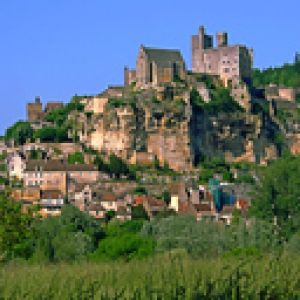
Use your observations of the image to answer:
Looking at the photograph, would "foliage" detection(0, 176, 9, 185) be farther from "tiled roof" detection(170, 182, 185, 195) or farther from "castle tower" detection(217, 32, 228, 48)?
"castle tower" detection(217, 32, 228, 48)

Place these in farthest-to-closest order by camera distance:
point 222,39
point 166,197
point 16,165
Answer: point 222,39 < point 16,165 < point 166,197

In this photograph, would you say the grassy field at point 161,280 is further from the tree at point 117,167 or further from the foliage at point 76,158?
the foliage at point 76,158

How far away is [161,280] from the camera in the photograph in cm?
2919

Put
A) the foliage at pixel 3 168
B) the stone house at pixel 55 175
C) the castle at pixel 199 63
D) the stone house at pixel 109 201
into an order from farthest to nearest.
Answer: the castle at pixel 199 63 → the foliage at pixel 3 168 → the stone house at pixel 55 175 → the stone house at pixel 109 201

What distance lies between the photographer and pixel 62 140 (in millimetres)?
89812

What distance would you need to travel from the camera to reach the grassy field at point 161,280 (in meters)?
27.6

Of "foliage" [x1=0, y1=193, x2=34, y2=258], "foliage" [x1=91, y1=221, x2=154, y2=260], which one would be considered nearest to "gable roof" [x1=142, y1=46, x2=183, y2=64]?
"foliage" [x1=91, y1=221, x2=154, y2=260]

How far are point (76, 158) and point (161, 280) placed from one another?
57850 millimetres

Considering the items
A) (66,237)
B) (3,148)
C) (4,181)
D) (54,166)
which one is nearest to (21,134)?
(3,148)

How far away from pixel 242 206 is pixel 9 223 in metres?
36.7

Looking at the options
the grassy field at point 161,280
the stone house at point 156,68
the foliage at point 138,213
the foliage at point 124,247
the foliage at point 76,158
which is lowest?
the grassy field at point 161,280

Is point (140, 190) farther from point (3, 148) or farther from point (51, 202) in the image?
point (3, 148)

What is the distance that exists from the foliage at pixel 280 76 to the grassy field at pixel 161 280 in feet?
313

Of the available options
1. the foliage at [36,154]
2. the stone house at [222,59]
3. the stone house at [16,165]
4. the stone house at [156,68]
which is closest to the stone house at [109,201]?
the stone house at [16,165]
